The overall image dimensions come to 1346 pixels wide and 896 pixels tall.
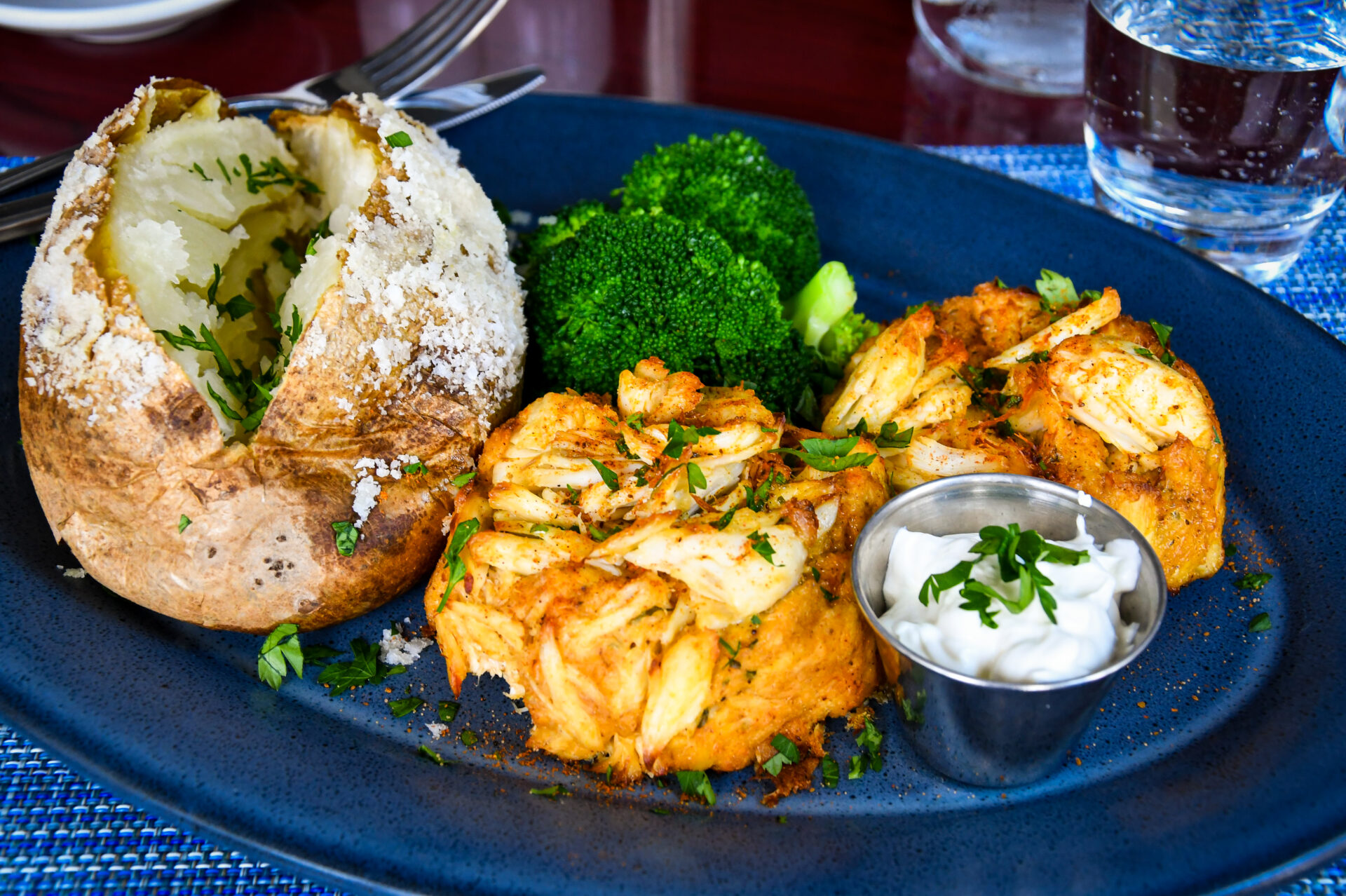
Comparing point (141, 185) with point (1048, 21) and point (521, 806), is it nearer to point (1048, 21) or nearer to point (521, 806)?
point (521, 806)

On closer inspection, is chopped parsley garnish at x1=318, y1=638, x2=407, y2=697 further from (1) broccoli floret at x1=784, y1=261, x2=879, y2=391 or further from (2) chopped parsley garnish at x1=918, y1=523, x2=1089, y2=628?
(1) broccoli floret at x1=784, y1=261, x2=879, y2=391

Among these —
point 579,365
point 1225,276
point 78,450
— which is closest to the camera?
point 78,450

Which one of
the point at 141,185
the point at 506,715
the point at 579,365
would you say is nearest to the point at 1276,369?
the point at 579,365

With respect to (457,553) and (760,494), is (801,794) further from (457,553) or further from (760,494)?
(457,553)

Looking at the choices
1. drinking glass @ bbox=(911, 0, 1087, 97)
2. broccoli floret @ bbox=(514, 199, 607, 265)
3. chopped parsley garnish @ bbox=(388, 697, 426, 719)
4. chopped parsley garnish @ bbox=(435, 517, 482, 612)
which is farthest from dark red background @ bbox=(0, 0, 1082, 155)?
chopped parsley garnish @ bbox=(388, 697, 426, 719)

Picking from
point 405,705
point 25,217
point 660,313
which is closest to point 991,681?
point 405,705
